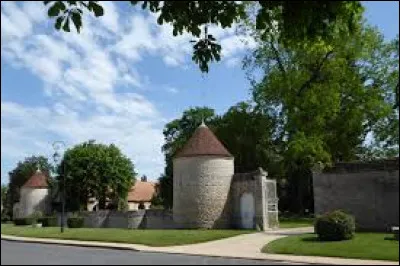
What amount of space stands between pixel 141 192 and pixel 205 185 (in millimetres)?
50823

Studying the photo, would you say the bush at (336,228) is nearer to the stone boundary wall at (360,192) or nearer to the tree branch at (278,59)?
the stone boundary wall at (360,192)

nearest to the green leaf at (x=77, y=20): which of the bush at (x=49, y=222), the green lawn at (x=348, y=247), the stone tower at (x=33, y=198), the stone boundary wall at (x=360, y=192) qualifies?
the green lawn at (x=348, y=247)

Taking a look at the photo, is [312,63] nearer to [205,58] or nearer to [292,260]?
[292,260]

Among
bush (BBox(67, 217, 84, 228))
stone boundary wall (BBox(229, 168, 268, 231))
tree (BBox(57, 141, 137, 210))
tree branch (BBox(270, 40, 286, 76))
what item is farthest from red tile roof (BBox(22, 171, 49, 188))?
tree branch (BBox(270, 40, 286, 76))

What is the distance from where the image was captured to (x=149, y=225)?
52.8 meters

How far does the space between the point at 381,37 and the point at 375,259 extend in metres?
35.0

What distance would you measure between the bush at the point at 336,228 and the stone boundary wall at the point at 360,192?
3.48 metres

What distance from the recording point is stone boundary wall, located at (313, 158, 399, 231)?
A: 106ft

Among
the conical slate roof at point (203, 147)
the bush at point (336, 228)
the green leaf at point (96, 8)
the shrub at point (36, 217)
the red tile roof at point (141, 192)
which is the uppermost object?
the conical slate roof at point (203, 147)

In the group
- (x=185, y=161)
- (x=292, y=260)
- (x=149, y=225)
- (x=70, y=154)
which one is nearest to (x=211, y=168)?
(x=185, y=161)

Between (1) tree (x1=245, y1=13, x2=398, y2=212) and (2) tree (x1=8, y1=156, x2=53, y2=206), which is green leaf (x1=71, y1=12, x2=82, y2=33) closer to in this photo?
(1) tree (x1=245, y1=13, x2=398, y2=212)

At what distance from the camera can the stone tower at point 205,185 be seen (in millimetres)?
46469

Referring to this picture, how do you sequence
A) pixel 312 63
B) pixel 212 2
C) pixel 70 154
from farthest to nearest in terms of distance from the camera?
pixel 70 154
pixel 312 63
pixel 212 2

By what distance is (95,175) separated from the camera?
7556cm
